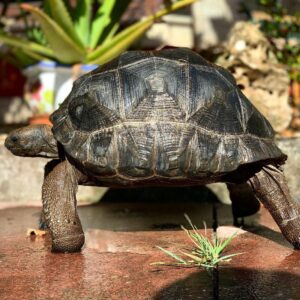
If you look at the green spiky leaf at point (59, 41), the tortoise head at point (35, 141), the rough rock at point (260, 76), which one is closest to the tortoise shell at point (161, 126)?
the tortoise head at point (35, 141)

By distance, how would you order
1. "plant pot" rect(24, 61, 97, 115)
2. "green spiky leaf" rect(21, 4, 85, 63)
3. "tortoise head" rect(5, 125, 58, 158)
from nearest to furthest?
"tortoise head" rect(5, 125, 58, 158)
"green spiky leaf" rect(21, 4, 85, 63)
"plant pot" rect(24, 61, 97, 115)

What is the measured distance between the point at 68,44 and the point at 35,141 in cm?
247

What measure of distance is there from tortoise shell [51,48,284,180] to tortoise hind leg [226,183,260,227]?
0.66 metres

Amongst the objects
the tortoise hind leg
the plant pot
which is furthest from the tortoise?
the plant pot

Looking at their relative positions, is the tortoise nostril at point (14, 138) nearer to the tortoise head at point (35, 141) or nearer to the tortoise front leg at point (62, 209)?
the tortoise head at point (35, 141)

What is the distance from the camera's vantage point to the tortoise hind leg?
3.87 meters

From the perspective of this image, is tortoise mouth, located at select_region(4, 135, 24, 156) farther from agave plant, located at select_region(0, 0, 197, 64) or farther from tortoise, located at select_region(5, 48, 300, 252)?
agave plant, located at select_region(0, 0, 197, 64)

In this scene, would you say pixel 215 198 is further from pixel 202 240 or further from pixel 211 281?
pixel 211 281

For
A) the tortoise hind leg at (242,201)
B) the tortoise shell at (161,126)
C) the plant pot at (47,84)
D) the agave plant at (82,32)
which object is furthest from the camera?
the plant pot at (47,84)

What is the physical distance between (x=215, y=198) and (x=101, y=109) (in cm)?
200

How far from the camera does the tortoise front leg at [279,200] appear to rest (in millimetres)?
3127

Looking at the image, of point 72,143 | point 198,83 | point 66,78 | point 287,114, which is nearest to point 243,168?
point 198,83

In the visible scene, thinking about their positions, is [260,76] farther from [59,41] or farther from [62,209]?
[62,209]

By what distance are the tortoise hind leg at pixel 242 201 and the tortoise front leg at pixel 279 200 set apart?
59cm
